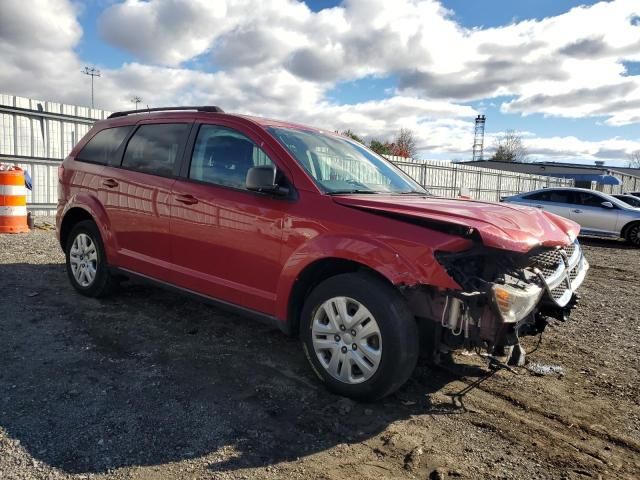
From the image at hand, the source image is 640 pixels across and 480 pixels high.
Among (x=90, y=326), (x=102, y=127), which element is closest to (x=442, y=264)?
(x=90, y=326)

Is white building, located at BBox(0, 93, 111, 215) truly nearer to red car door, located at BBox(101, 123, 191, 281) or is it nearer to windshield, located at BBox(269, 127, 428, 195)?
red car door, located at BBox(101, 123, 191, 281)

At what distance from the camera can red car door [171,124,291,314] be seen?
3.56 metres

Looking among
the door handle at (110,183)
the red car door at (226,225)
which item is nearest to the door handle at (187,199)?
the red car door at (226,225)

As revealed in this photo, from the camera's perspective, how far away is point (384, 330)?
2938 mm

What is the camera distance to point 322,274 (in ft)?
11.3

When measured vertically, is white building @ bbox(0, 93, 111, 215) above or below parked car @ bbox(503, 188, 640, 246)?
above

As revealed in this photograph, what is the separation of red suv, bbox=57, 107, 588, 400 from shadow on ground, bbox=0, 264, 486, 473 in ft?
1.19

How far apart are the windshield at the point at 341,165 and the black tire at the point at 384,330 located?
0.73 metres

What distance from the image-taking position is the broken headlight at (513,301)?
2.73 m

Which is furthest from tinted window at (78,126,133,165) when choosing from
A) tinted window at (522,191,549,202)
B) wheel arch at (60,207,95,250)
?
tinted window at (522,191,549,202)

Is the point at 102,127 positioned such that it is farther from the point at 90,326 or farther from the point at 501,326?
the point at 501,326

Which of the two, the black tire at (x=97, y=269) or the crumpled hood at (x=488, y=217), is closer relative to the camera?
the crumpled hood at (x=488, y=217)

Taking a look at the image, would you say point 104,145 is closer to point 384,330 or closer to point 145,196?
point 145,196

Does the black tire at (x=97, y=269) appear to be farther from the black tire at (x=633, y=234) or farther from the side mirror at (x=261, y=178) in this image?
the black tire at (x=633, y=234)
